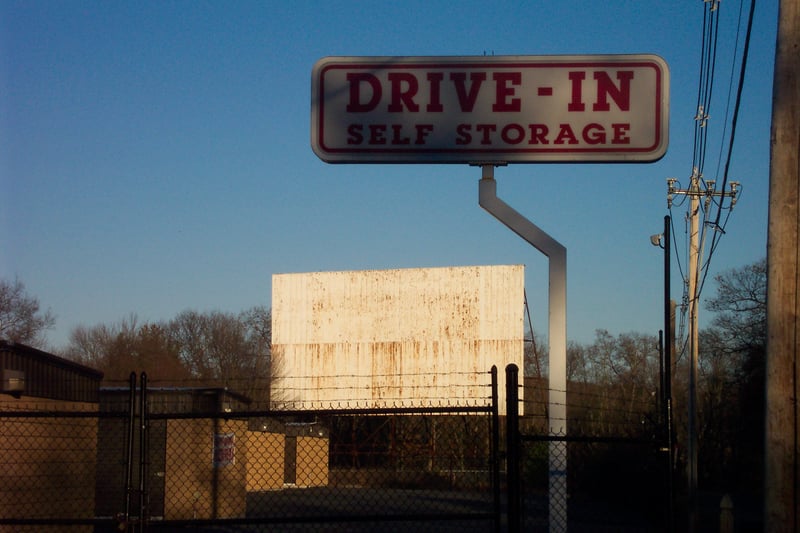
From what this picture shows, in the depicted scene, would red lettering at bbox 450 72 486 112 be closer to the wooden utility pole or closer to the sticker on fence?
the wooden utility pole

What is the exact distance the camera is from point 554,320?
24.3 feet

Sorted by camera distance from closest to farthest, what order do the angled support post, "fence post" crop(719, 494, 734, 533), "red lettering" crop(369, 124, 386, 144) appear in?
the angled support post, "red lettering" crop(369, 124, 386, 144), "fence post" crop(719, 494, 734, 533)

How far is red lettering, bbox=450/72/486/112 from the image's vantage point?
301 inches

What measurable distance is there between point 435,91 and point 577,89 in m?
1.15

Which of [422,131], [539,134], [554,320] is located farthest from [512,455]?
[422,131]

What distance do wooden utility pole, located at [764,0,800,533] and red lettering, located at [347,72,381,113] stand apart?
307 centimetres

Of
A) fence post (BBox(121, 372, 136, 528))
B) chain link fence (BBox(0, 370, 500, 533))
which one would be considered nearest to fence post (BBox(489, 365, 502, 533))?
chain link fence (BBox(0, 370, 500, 533))

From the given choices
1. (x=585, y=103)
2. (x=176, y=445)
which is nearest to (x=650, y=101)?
(x=585, y=103)

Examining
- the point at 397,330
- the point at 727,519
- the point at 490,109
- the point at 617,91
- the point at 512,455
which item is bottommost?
the point at 727,519

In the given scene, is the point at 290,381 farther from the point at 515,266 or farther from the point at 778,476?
the point at 778,476

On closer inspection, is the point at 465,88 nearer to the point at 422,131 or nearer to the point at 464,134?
the point at 464,134

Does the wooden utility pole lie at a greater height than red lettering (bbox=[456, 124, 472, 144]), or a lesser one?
lesser

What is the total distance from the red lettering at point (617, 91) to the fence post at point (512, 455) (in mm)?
2431

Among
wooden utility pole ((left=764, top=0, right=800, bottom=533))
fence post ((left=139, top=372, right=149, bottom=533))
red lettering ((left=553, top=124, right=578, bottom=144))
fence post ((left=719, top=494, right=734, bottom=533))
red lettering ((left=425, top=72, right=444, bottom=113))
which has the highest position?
red lettering ((left=425, top=72, right=444, bottom=113))
